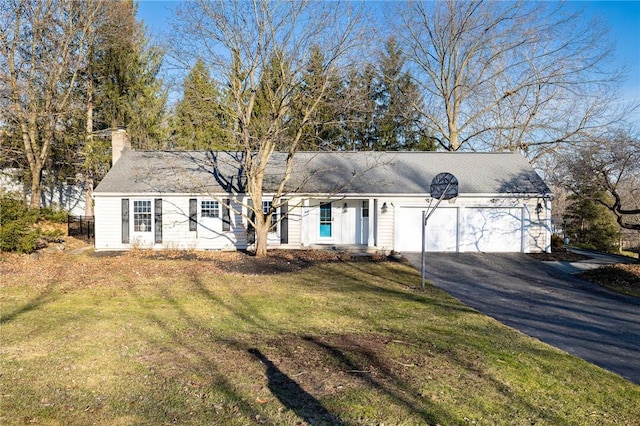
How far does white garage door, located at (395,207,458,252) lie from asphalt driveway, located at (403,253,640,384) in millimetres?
1447

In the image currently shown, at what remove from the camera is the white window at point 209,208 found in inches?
670

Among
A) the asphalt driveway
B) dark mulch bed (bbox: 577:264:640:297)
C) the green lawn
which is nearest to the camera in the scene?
the green lawn

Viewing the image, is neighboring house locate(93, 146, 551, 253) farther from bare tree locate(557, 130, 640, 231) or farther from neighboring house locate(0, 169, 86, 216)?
neighboring house locate(0, 169, 86, 216)

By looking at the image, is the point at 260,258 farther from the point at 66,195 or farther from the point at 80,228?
the point at 66,195

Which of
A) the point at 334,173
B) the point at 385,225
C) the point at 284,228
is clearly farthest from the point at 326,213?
the point at 385,225

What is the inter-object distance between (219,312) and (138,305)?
1.57 meters

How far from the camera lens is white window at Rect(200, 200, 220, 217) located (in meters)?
17.0

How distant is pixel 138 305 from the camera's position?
7883mm

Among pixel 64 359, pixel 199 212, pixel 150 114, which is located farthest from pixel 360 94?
pixel 150 114

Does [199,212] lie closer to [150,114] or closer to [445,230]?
[445,230]

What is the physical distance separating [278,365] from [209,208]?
12.8 meters

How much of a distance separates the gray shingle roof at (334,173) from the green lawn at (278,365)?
8.56 meters

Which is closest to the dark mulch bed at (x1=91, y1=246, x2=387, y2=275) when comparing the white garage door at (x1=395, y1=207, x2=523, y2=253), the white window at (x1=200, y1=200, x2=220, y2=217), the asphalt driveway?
the white window at (x1=200, y1=200, x2=220, y2=217)

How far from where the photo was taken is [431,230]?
57.1 ft
